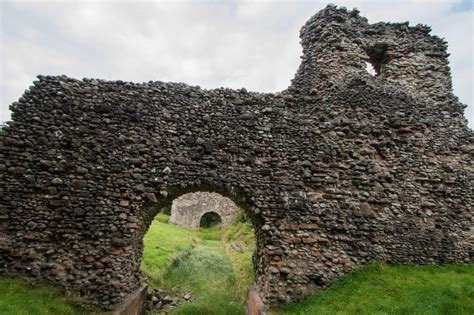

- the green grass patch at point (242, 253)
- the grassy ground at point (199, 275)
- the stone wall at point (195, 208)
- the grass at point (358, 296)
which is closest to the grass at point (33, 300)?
the grass at point (358, 296)

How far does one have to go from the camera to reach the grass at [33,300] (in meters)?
4.92

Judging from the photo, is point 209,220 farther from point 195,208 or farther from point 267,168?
point 267,168

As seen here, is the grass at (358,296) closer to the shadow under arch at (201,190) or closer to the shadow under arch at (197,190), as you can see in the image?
the shadow under arch at (201,190)

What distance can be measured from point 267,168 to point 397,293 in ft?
12.6

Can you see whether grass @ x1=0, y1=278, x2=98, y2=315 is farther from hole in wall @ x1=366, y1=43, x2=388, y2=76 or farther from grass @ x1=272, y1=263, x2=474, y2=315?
hole in wall @ x1=366, y1=43, x2=388, y2=76

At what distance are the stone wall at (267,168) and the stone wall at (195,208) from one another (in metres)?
17.9

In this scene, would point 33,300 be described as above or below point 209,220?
below

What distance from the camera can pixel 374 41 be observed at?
Result: 902 cm

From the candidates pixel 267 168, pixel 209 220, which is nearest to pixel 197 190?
pixel 267 168

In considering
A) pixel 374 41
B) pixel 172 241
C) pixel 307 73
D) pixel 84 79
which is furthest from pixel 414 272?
pixel 172 241

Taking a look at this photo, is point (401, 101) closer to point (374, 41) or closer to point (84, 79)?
point (374, 41)

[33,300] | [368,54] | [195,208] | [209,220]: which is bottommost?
[33,300]

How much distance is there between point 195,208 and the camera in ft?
85.1

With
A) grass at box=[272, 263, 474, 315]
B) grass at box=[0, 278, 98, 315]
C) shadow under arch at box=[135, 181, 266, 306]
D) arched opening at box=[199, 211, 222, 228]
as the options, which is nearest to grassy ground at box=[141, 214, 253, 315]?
shadow under arch at box=[135, 181, 266, 306]
